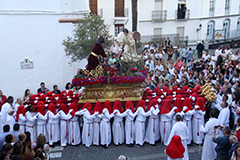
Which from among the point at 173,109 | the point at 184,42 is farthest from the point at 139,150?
the point at 184,42

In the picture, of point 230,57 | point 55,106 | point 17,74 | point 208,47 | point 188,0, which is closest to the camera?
point 55,106

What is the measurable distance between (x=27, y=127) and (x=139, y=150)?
4231 millimetres

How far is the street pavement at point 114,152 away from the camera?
804 cm

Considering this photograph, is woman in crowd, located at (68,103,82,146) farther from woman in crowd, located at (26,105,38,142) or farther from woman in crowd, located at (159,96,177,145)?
woman in crowd, located at (159,96,177,145)

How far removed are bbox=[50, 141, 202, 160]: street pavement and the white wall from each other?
17.9ft

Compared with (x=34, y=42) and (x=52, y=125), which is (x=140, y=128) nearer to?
(x=52, y=125)

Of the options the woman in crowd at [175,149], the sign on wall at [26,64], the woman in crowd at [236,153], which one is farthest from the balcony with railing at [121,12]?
the woman in crowd at [236,153]

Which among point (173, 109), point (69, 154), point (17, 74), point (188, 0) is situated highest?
point (188, 0)

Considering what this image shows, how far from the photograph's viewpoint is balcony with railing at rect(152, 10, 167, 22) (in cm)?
2647

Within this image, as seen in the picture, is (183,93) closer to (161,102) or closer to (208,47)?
(161,102)

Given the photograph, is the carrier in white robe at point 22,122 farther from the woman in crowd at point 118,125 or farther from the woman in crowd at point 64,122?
the woman in crowd at point 118,125

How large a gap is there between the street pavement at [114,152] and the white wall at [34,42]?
5462mm

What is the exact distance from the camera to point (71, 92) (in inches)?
393

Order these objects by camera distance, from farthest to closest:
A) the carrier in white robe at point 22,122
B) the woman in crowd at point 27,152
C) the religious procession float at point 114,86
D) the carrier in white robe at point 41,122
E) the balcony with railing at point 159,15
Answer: the balcony with railing at point 159,15 < the religious procession float at point 114,86 < the carrier in white robe at point 41,122 < the carrier in white robe at point 22,122 < the woman in crowd at point 27,152
